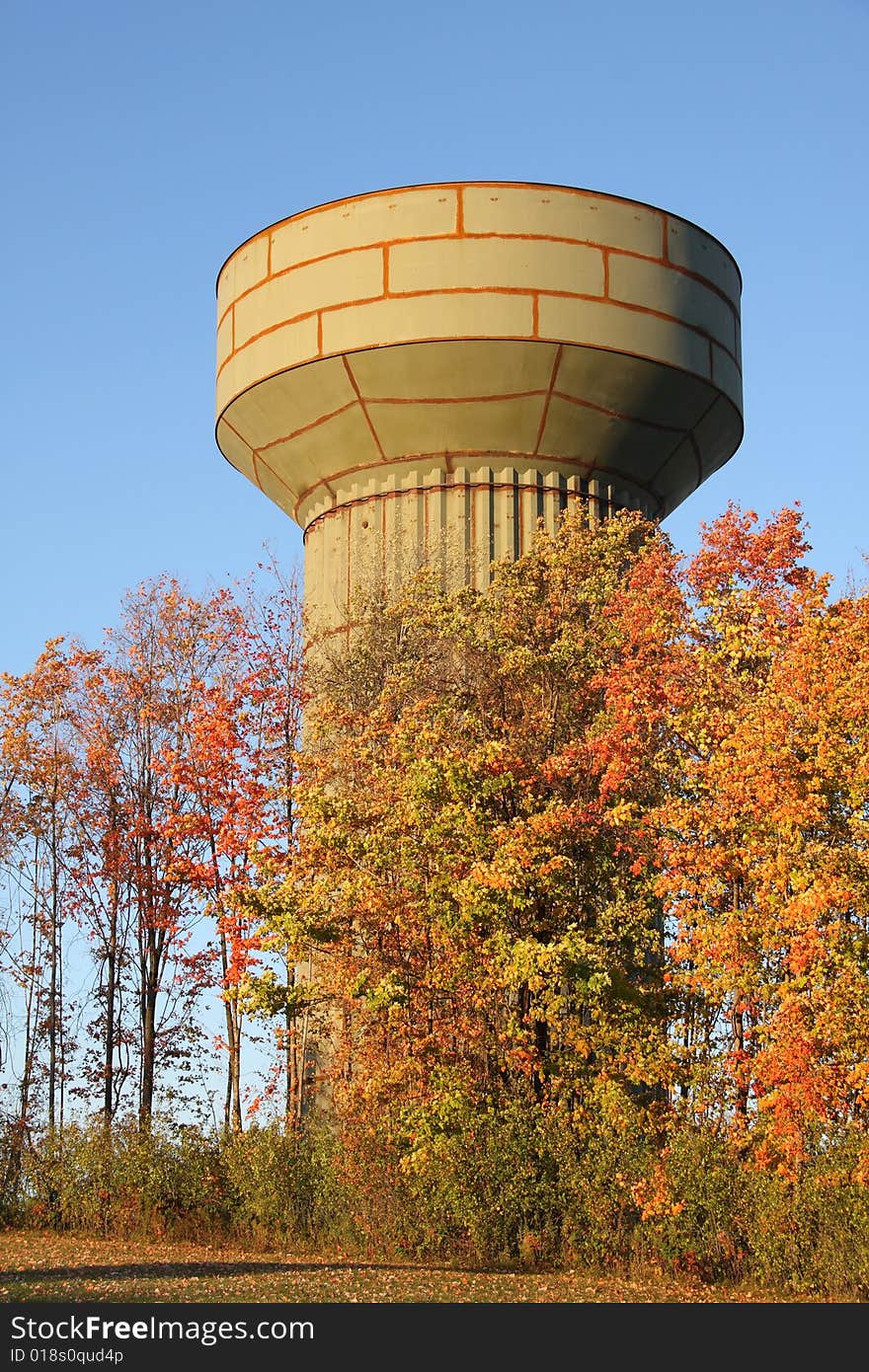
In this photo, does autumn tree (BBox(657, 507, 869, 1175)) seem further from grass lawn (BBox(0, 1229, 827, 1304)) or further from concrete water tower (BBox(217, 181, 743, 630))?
concrete water tower (BBox(217, 181, 743, 630))

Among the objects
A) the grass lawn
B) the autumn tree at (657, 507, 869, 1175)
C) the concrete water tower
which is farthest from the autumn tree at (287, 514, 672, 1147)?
the concrete water tower

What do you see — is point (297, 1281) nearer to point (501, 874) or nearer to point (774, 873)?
point (501, 874)

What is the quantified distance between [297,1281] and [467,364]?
11.1 m

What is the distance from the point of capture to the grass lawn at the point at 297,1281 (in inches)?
502

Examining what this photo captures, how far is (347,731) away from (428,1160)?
5636 millimetres

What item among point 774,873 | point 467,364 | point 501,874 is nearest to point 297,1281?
point 501,874

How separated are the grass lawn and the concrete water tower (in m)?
8.63

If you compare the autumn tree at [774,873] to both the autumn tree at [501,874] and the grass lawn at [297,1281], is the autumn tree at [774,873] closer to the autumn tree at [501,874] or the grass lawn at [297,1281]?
the autumn tree at [501,874]

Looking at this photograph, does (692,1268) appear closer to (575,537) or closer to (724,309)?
(575,537)

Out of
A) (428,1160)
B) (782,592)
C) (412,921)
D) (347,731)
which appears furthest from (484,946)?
(782,592)

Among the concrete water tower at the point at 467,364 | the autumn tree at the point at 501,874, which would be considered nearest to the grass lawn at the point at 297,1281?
the autumn tree at the point at 501,874

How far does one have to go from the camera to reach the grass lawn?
1274 centimetres

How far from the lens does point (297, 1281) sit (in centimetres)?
1388

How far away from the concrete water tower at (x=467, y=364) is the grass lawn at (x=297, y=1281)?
8627 millimetres
